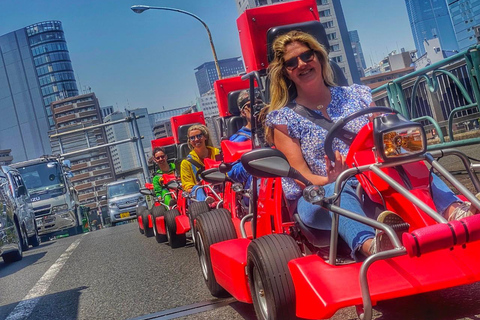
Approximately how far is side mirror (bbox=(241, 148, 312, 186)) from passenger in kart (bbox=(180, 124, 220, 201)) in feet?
18.8

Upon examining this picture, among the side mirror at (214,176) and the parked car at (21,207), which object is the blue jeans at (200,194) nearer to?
the side mirror at (214,176)

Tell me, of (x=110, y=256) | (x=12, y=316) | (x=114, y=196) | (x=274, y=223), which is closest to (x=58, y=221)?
(x=114, y=196)

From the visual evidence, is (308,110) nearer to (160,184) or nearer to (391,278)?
(391,278)

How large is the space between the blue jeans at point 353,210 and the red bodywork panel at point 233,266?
0.65 m

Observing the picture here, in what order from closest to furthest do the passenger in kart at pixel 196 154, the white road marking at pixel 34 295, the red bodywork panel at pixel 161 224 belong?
the white road marking at pixel 34 295 < the passenger in kart at pixel 196 154 < the red bodywork panel at pixel 161 224

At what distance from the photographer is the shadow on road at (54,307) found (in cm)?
597

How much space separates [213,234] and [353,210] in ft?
7.15

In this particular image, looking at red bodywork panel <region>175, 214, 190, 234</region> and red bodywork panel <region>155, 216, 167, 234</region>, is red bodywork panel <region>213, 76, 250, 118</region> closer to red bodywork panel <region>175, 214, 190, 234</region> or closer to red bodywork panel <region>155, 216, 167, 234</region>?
red bodywork panel <region>155, 216, 167, 234</region>

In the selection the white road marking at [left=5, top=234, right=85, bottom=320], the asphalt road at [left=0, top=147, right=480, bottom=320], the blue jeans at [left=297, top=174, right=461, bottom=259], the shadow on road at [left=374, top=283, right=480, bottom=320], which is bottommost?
the shadow on road at [left=374, top=283, right=480, bottom=320]

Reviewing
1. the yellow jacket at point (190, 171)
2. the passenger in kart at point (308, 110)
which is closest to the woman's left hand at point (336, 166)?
the passenger in kart at point (308, 110)

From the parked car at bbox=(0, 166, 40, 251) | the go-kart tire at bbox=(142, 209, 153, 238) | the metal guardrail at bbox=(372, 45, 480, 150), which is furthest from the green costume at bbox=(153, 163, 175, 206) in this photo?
the metal guardrail at bbox=(372, 45, 480, 150)

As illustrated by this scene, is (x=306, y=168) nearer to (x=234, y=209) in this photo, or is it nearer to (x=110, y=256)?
(x=234, y=209)

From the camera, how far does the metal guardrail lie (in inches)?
374

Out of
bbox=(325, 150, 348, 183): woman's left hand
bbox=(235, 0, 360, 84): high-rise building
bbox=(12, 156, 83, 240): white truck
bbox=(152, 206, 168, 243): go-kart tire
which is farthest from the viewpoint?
bbox=(235, 0, 360, 84): high-rise building
